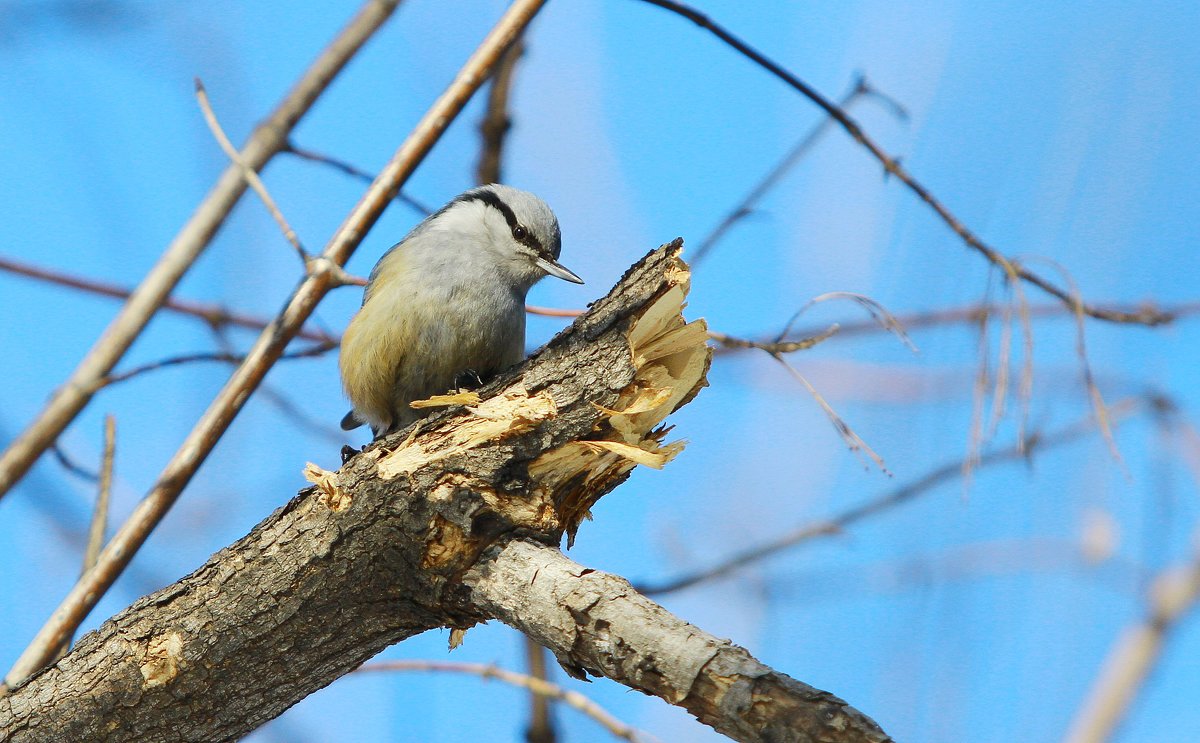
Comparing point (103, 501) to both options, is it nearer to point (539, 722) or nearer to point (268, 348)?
point (268, 348)

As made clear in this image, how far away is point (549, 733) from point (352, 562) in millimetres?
1759

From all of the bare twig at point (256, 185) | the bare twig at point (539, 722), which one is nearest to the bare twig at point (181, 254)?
the bare twig at point (256, 185)

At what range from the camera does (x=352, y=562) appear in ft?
7.27

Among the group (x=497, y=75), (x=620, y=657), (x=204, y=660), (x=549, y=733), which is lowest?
(x=620, y=657)

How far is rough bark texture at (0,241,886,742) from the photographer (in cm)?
221

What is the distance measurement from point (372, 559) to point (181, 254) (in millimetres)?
1253

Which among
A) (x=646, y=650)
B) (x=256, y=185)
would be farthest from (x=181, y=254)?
(x=646, y=650)

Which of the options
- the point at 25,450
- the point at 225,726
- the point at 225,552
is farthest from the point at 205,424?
the point at 225,726

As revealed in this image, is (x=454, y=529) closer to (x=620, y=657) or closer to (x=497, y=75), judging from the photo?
(x=620, y=657)

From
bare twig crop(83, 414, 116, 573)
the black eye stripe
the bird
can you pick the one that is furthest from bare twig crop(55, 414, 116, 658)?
the black eye stripe

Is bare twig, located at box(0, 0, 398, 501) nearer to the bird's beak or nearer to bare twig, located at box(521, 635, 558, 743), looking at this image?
the bird's beak

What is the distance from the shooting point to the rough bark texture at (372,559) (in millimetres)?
2215

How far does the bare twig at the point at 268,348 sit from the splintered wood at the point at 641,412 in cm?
98

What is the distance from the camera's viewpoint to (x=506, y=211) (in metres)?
3.65
